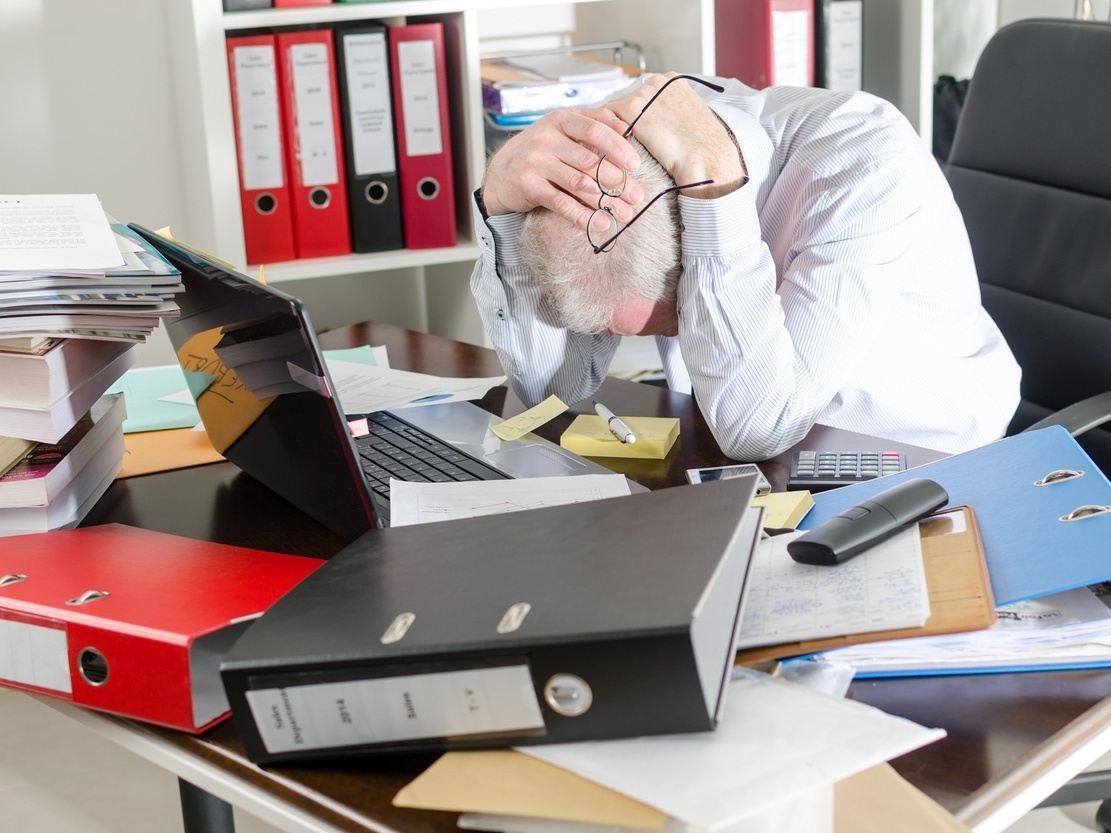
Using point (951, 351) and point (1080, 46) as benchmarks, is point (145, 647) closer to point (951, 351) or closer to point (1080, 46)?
point (951, 351)

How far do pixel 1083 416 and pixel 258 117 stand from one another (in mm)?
1312

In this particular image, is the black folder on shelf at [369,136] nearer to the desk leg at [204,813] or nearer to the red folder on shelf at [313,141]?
the red folder on shelf at [313,141]

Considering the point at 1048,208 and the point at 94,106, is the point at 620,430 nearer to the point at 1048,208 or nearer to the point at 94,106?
the point at 1048,208

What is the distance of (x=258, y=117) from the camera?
1920mm

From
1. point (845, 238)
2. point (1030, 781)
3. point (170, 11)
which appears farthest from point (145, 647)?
point (170, 11)

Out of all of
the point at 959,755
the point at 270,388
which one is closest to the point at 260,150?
the point at 270,388

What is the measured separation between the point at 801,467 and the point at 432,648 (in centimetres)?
55

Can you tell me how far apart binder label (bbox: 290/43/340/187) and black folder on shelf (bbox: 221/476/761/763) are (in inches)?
54.6

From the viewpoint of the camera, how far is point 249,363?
95cm

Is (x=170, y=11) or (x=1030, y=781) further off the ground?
(x=170, y=11)

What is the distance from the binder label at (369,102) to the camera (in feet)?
6.38

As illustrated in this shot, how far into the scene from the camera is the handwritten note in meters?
0.69

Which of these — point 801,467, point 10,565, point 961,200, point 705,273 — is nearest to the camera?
point 10,565

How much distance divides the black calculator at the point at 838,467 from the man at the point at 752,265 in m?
0.08
